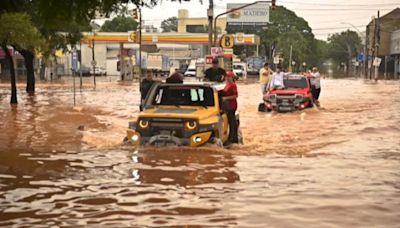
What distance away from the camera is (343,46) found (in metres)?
143

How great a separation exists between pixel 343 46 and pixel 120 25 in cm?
5622

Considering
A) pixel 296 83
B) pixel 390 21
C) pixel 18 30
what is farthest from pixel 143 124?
pixel 390 21

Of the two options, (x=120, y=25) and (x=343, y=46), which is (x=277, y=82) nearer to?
(x=120, y=25)

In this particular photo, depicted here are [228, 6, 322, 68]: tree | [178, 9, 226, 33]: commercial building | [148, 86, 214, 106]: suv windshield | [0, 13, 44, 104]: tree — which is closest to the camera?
[148, 86, 214, 106]: suv windshield

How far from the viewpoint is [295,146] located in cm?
1508

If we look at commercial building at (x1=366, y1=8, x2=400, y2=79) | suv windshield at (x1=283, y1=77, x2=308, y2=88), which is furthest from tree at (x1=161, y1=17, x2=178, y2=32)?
suv windshield at (x1=283, y1=77, x2=308, y2=88)

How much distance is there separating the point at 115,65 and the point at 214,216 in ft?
260

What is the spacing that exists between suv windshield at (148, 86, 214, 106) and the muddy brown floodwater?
1194mm

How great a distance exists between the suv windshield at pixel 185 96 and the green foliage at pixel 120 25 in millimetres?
97334

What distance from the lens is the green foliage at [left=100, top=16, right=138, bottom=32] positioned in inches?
4333

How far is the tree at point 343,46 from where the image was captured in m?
140

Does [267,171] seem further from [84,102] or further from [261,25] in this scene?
[261,25]

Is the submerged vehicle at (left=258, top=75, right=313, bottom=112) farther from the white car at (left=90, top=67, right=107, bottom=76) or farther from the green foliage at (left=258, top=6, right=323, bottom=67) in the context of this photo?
the green foliage at (left=258, top=6, right=323, bottom=67)

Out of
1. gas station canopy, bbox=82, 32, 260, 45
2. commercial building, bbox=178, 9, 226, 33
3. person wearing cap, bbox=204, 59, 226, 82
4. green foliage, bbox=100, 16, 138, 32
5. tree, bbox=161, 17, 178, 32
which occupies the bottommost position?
person wearing cap, bbox=204, 59, 226, 82
